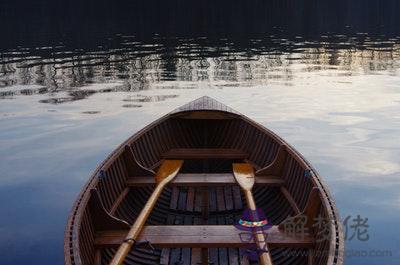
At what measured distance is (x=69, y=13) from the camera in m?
97.9

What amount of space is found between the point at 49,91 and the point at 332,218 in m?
28.8

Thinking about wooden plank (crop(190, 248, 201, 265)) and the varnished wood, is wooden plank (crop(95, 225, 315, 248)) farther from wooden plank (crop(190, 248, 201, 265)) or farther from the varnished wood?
the varnished wood

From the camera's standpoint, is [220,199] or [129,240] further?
[220,199]

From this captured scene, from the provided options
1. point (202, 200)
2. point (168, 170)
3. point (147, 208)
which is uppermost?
point (168, 170)

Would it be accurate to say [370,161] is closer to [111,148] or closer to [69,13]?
[111,148]

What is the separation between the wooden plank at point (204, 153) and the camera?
48.3 feet

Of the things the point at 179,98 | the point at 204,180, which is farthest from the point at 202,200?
the point at 179,98

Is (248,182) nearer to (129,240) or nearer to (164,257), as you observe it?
(164,257)

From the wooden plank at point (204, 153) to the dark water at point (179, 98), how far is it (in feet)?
12.7

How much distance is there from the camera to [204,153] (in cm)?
1487

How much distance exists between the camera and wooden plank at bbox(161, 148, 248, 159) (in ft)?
48.3

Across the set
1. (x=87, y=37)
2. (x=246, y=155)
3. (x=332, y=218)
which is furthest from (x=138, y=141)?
(x=87, y=37)

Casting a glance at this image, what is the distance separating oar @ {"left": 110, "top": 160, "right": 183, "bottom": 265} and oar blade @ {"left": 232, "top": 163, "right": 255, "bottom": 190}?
1636mm

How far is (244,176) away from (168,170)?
2.08 metres
